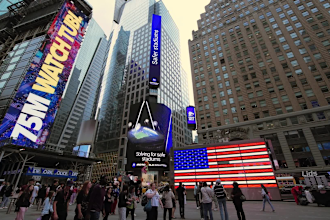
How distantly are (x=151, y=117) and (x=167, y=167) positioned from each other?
47.0ft

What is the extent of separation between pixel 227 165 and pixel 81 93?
12824 cm

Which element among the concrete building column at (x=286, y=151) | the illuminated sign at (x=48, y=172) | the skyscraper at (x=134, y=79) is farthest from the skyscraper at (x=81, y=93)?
the concrete building column at (x=286, y=151)

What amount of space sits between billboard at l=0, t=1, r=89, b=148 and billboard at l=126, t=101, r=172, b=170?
18396 mm

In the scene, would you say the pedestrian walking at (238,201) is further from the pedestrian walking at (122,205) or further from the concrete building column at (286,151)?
the concrete building column at (286,151)

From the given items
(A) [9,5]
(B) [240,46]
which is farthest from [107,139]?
(B) [240,46]

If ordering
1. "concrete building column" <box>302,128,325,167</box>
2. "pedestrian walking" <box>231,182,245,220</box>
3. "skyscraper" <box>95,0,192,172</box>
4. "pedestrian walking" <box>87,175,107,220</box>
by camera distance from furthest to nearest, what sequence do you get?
"skyscraper" <box>95,0,192,172</box>, "concrete building column" <box>302,128,325,167</box>, "pedestrian walking" <box>231,182,245,220</box>, "pedestrian walking" <box>87,175,107,220</box>

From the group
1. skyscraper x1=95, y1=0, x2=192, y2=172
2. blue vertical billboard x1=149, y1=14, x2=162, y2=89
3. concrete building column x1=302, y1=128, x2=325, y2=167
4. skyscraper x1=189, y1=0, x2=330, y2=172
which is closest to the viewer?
concrete building column x1=302, y1=128, x2=325, y2=167

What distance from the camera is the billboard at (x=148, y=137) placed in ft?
136

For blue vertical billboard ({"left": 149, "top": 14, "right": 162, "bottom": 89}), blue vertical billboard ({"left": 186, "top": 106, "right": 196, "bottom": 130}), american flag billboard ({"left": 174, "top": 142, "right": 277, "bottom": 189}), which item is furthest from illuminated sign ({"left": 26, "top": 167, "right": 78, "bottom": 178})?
blue vertical billboard ({"left": 186, "top": 106, "right": 196, "bottom": 130})

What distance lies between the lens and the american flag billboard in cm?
1959

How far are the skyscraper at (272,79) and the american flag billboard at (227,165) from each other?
1389cm

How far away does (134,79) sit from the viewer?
78875 millimetres

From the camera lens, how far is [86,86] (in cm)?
12900

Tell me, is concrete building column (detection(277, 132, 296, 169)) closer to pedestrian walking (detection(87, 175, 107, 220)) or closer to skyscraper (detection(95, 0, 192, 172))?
pedestrian walking (detection(87, 175, 107, 220))
